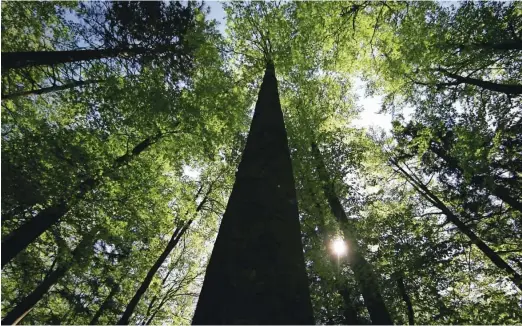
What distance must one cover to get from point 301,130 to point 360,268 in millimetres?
5422

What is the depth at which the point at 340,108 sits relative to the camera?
537 inches

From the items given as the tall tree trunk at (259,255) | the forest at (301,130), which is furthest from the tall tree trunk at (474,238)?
the tall tree trunk at (259,255)

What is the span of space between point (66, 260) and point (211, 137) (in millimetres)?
6246

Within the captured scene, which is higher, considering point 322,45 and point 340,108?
point 340,108

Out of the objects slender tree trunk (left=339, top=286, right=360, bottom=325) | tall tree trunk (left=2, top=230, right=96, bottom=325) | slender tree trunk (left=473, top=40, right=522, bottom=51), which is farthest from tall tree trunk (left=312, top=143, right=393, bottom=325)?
tall tree trunk (left=2, top=230, right=96, bottom=325)

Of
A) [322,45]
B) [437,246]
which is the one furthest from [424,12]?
[437,246]

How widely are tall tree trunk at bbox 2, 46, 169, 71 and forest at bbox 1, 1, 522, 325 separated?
4 cm

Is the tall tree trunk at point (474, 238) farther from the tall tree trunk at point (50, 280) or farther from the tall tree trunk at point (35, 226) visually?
the tall tree trunk at point (50, 280)

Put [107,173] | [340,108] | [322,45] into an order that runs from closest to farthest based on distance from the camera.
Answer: [107,173] → [322,45] → [340,108]

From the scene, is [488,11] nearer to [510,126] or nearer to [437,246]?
[510,126]

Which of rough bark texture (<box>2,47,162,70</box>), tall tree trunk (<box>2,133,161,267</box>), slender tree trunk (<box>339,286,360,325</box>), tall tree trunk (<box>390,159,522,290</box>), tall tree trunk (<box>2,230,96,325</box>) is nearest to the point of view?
rough bark texture (<box>2,47,162,70</box>)

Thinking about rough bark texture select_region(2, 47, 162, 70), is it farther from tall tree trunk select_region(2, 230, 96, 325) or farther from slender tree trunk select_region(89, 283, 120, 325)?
slender tree trunk select_region(89, 283, 120, 325)

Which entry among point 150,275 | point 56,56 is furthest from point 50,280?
point 56,56

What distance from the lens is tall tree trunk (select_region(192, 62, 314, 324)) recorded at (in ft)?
5.65
